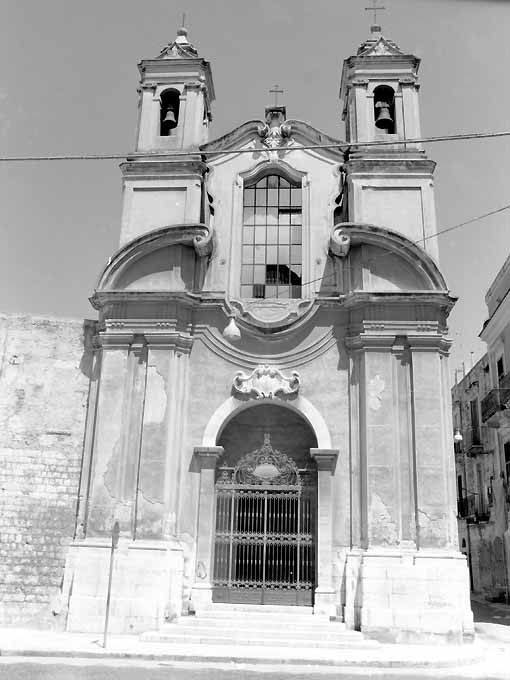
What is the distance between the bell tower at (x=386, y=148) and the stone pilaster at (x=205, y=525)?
6.04 m

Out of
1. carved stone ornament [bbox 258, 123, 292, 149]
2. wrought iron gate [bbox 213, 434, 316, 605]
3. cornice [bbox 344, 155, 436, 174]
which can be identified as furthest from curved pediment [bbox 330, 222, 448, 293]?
wrought iron gate [bbox 213, 434, 316, 605]

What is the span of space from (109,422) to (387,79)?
10.5 m

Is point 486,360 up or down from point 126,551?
up

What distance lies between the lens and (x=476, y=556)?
30.3 metres

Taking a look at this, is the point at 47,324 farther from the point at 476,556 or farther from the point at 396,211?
the point at 476,556

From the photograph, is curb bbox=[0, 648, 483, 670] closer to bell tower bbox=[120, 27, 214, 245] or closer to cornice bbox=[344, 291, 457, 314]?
cornice bbox=[344, 291, 457, 314]

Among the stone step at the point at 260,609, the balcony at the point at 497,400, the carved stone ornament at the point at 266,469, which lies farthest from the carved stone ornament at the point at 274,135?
the balcony at the point at 497,400

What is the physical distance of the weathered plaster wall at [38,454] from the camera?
45.0ft

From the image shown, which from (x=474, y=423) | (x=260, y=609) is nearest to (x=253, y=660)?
(x=260, y=609)

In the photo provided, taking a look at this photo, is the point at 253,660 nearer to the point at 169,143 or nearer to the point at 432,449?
the point at 432,449

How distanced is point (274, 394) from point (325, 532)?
2890 millimetres

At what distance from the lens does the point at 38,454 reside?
48.0 ft

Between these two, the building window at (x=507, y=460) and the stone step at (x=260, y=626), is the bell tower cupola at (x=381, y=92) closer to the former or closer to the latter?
the stone step at (x=260, y=626)

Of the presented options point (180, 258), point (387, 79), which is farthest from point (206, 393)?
point (387, 79)
